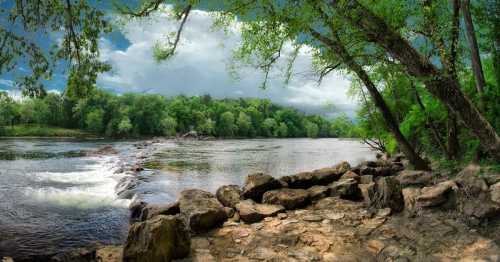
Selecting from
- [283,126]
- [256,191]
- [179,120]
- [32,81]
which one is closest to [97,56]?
[32,81]

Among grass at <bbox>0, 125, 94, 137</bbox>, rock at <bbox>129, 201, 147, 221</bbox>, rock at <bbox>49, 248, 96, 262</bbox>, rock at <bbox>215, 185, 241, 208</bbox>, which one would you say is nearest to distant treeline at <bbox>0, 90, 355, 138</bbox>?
grass at <bbox>0, 125, 94, 137</bbox>

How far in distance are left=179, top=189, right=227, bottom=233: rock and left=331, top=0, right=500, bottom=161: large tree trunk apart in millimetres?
5468

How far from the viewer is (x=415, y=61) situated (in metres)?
7.70

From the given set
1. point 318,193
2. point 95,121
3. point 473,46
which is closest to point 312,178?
point 318,193

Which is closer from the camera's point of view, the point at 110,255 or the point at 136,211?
the point at 110,255

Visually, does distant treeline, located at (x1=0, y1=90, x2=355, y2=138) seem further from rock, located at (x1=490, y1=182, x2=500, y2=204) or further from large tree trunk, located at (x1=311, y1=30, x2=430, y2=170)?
rock, located at (x1=490, y1=182, x2=500, y2=204)

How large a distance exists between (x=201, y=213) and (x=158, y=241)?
197cm

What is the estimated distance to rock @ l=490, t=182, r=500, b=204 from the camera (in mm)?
6669

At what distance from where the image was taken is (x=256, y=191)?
10359 millimetres

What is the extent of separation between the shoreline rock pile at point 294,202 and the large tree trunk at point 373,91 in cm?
252

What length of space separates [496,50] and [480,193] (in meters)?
7.56

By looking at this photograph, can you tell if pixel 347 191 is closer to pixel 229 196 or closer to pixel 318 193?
pixel 318 193

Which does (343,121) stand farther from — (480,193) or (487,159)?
(480,193)

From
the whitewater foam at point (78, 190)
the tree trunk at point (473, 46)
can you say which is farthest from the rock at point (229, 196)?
the tree trunk at point (473, 46)
